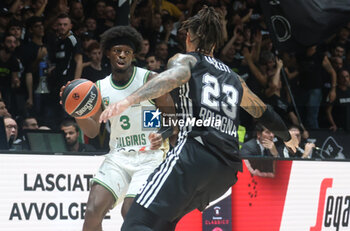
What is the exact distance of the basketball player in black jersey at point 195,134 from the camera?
3729mm

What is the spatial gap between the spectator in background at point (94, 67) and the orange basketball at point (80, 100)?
3.25 m

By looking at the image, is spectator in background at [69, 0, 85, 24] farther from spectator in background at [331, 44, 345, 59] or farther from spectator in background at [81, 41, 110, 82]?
spectator in background at [331, 44, 345, 59]

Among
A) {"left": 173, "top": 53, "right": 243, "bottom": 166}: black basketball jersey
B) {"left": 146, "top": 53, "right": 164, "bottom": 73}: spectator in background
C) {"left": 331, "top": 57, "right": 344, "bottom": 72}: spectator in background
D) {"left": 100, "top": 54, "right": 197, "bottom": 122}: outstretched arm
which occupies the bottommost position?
{"left": 331, "top": 57, "right": 344, "bottom": 72}: spectator in background

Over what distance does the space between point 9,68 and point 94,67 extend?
48.7 inches

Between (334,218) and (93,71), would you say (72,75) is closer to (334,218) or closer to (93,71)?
(93,71)

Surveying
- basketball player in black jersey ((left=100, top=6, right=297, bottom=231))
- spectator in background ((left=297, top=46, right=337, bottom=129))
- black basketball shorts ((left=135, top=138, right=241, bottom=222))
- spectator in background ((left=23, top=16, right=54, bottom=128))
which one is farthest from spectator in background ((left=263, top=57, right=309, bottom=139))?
black basketball shorts ((left=135, top=138, right=241, bottom=222))

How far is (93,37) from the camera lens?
946cm

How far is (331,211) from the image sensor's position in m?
7.44

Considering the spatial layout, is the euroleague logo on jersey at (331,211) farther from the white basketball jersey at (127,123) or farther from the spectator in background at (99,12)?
the spectator in background at (99,12)

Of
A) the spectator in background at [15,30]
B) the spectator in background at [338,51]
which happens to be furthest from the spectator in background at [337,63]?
the spectator in background at [15,30]

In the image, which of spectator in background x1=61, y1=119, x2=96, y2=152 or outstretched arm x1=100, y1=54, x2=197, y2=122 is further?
spectator in background x1=61, y1=119, x2=96, y2=152

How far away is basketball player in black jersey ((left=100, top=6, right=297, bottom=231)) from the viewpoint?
3.73 m

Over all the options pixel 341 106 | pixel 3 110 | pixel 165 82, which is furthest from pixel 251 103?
pixel 341 106

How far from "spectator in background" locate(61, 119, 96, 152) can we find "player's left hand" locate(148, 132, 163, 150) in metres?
2.11
